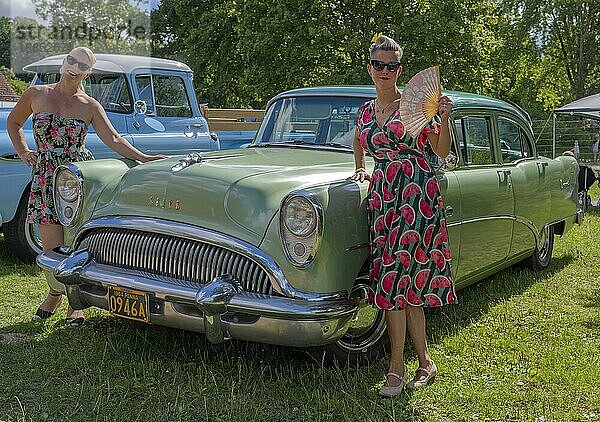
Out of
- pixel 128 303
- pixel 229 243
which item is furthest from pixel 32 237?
pixel 229 243

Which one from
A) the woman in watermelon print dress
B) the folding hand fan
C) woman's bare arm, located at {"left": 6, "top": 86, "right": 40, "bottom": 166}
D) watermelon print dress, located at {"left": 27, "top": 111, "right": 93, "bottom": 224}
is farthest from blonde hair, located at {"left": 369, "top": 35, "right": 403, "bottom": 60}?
woman's bare arm, located at {"left": 6, "top": 86, "right": 40, "bottom": 166}

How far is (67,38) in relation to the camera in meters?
42.9

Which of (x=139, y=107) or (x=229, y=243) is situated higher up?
(x=139, y=107)

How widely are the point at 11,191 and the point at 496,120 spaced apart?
4.14 m

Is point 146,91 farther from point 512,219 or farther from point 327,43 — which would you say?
point 327,43

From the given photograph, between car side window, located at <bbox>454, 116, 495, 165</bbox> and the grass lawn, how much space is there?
1.11m

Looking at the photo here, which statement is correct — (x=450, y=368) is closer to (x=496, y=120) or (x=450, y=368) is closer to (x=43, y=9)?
(x=496, y=120)

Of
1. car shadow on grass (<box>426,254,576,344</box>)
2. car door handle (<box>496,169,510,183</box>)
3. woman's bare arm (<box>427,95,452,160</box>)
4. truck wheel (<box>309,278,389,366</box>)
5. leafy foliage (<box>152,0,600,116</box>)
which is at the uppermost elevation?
leafy foliage (<box>152,0,600,116</box>)

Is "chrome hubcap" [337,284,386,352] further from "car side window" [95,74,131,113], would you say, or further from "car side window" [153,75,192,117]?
"car side window" [153,75,192,117]

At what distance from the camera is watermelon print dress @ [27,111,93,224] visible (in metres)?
4.80

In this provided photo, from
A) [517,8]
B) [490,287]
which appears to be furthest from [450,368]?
[517,8]

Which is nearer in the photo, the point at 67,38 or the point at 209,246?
the point at 209,246

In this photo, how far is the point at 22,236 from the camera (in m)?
6.82

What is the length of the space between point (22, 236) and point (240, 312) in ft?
13.0
